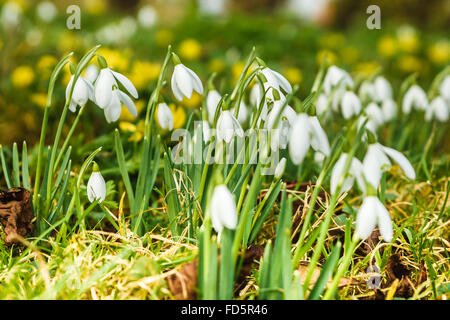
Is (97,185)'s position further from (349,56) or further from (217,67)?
(349,56)

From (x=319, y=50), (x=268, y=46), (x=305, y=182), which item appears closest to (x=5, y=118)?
(x=305, y=182)

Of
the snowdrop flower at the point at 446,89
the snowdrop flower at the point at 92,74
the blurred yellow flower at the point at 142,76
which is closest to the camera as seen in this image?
the snowdrop flower at the point at 92,74

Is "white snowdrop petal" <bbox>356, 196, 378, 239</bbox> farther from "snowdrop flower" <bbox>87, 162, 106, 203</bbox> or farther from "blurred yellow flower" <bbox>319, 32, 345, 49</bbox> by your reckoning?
"blurred yellow flower" <bbox>319, 32, 345, 49</bbox>

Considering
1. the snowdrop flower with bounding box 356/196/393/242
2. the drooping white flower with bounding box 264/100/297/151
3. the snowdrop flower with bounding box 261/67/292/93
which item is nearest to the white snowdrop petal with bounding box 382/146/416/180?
the snowdrop flower with bounding box 356/196/393/242

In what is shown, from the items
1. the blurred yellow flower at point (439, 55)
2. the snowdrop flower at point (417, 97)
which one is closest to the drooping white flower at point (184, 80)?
the snowdrop flower at point (417, 97)

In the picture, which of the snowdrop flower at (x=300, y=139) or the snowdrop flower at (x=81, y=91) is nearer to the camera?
the snowdrop flower at (x=300, y=139)

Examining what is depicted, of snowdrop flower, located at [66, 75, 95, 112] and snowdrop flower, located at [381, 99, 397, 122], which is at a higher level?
snowdrop flower, located at [66, 75, 95, 112]

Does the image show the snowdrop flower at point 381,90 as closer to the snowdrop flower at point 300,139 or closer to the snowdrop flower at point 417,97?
the snowdrop flower at point 417,97
